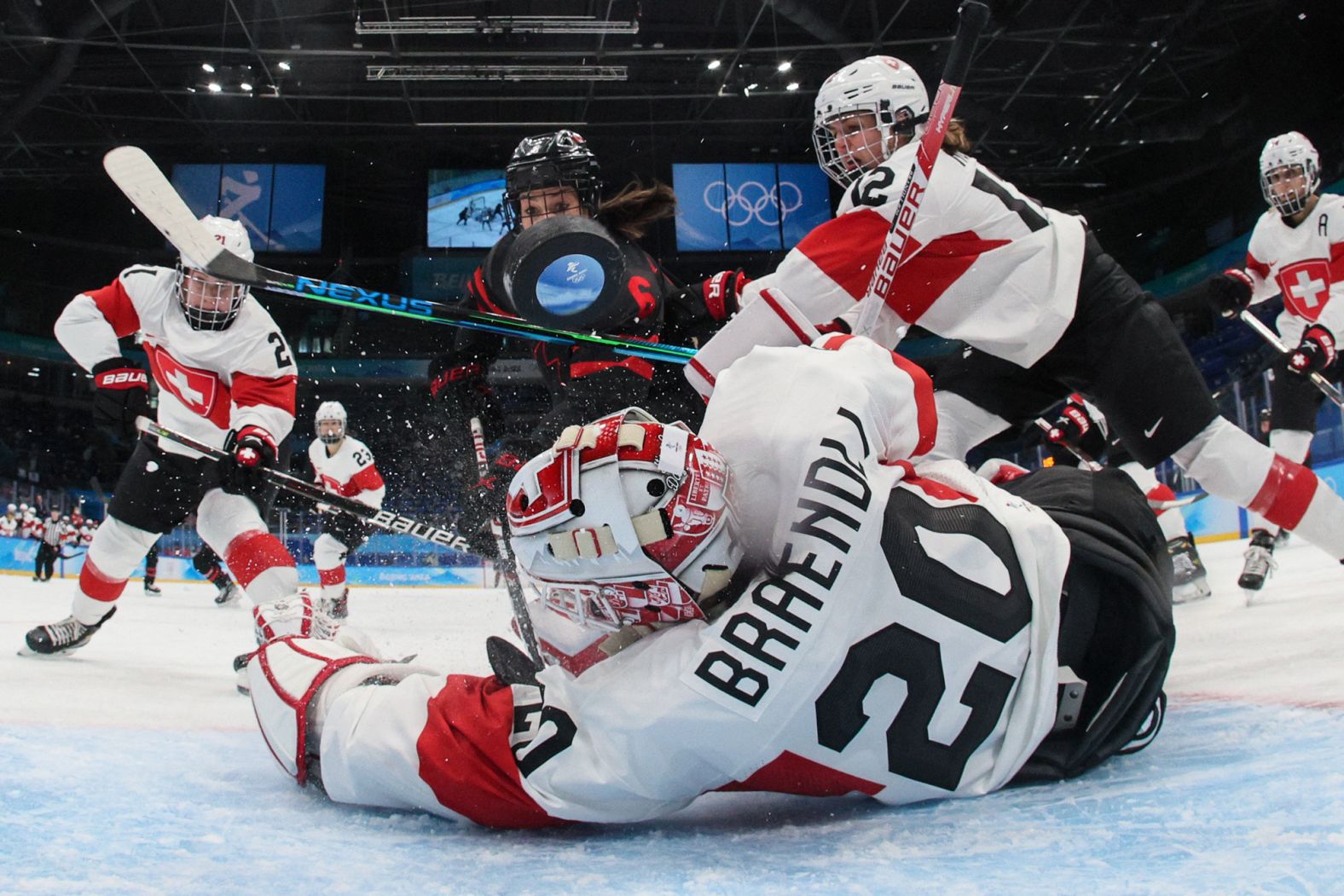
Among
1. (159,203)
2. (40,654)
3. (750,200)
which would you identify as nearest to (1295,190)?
(159,203)

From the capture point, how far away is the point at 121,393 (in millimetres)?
2598

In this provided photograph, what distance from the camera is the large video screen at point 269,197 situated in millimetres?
8445

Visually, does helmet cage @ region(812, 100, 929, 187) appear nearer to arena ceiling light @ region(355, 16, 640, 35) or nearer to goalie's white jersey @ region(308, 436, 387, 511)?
goalie's white jersey @ region(308, 436, 387, 511)

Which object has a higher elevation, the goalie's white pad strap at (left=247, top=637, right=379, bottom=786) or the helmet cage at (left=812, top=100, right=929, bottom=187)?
the helmet cage at (left=812, top=100, right=929, bottom=187)

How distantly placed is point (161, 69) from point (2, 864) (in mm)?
9177

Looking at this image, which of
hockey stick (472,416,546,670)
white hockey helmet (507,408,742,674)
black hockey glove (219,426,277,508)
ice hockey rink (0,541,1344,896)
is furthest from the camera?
black hockey glove (219,426,277,508)

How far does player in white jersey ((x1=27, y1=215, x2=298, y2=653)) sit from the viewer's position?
2506 millimetres

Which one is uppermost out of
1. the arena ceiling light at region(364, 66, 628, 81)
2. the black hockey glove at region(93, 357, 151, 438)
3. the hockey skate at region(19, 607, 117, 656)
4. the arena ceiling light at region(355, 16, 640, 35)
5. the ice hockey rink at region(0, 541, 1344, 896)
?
the arena ceiling light at region(355, 16, 640, 35)

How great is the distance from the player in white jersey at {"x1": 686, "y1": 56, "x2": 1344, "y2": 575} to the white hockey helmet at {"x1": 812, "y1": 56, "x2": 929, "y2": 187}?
99mm

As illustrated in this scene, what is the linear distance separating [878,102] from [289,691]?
5.11ft

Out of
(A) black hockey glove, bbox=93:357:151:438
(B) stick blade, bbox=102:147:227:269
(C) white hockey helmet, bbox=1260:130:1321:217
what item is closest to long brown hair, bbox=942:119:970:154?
(B) stick blade, bbox=102:147:227:269

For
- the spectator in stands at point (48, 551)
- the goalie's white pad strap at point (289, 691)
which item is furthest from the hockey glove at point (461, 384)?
the spectator in stands at point (48, 551)

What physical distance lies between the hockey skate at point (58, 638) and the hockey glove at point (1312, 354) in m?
3.79

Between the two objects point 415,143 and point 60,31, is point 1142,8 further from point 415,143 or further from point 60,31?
point 60,31
